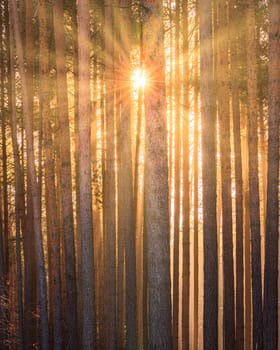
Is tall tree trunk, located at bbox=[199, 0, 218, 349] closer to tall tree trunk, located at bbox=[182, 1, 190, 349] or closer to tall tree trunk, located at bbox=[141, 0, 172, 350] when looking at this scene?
tall tree trunk, located at bbox=[141, 0, 172, 350]

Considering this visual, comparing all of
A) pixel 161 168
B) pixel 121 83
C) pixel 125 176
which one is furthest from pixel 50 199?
pixel 161 168

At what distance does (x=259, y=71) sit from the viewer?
1277cm

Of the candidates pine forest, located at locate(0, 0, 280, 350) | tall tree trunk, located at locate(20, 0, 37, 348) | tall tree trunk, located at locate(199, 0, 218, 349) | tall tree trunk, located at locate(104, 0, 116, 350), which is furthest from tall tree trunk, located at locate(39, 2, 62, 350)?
tall tree trunk, located at locate(199, 0, 218, 349)

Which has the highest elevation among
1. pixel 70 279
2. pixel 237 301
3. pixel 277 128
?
pixel 277 128

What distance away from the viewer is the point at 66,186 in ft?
31.2

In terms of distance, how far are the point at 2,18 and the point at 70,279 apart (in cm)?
770

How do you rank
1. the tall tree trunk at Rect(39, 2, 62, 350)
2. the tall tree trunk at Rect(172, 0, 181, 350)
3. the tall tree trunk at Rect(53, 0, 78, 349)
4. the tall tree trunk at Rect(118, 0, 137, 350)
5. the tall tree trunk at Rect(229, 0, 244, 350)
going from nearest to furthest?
the tall tree trunk at Rect(53, 0, 78, 349)
the tall tree trunk at Rect(39, 2, 62, 350)
the tall tree trunk at Rect(229, 0, 244, 350)
the tall tree trunk at Rect(118, 0, 137, 350)
the tall tree trunk at Rect(172, 0, 181, 350)

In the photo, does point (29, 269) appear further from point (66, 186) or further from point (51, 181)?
point (66, 186)

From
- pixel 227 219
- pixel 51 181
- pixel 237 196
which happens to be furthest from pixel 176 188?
pixel 51 181

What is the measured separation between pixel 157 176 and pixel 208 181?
1.87 meters

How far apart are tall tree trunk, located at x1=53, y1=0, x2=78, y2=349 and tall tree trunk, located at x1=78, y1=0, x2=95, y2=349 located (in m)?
0.85

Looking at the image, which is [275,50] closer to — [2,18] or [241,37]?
[241,37]

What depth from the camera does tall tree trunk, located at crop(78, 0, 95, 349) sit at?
8.59m

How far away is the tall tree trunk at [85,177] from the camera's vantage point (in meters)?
8.59
